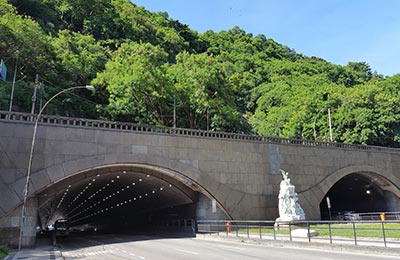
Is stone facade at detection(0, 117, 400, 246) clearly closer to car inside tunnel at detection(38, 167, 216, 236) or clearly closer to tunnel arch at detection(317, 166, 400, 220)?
tunnel arch at detection(317, 166, 400, 220)

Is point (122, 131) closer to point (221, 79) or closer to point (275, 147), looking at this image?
point (275, 147)

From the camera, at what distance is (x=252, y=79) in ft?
310

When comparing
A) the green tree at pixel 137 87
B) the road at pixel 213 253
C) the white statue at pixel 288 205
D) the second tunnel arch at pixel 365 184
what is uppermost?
the green tree at pixel 137 87

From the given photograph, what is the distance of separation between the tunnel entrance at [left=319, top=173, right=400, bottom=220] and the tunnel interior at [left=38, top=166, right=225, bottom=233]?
17633 mm

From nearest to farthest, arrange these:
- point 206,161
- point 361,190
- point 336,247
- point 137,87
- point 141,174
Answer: point 336,247 < point 141,174 < point 206,161 < point 137,87 < point 361,190

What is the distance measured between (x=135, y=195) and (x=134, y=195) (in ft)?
0.69

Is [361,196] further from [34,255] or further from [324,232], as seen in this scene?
[34,255]

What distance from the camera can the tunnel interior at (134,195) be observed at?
90.9 ft

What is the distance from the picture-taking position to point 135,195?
39531 millimetres

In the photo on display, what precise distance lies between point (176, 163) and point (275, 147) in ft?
34.8

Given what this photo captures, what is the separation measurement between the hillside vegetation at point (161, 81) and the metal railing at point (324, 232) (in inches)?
741

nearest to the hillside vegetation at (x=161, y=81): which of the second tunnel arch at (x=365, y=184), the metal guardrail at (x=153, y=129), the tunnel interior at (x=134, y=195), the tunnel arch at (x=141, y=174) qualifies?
the metal guardrail at (x=153, y=129)

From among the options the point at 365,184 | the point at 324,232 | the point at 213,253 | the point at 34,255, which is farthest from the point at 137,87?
the point at 365,184

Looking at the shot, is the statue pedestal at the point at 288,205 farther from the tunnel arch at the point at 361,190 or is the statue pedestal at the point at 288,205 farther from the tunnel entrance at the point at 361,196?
the tunnel entrance at the point at 361,196
